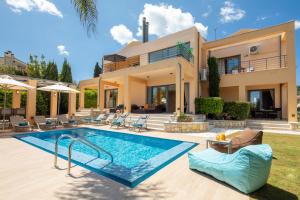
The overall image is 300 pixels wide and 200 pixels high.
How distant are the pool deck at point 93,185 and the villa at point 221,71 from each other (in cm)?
897

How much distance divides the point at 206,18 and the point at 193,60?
534cm

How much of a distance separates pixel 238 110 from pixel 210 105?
7.80 ft

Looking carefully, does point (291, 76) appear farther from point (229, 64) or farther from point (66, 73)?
point (66, 73)

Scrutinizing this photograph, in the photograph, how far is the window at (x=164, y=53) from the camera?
1756 centimetres

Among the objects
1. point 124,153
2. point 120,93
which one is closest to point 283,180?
point 124,153

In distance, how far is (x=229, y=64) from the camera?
1880 cm

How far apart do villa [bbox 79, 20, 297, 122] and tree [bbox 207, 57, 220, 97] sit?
64 cm

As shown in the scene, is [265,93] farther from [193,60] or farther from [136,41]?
[136,41]

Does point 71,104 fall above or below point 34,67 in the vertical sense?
below

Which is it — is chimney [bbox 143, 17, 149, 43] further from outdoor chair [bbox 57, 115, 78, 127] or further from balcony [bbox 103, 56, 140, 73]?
outdoor chair [bbox 57, 115, 78, 127]

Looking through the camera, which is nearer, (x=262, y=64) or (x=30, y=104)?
(x=30, y=104)

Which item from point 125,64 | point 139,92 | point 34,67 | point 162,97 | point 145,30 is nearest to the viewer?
point 162,97

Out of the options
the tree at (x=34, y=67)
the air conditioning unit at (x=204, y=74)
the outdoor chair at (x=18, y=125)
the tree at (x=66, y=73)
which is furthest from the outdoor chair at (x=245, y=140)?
the tree at (x=34, y=67)

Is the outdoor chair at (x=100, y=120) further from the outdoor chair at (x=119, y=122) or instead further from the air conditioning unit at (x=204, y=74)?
the air conditioning unit at (x=204, y=74)
